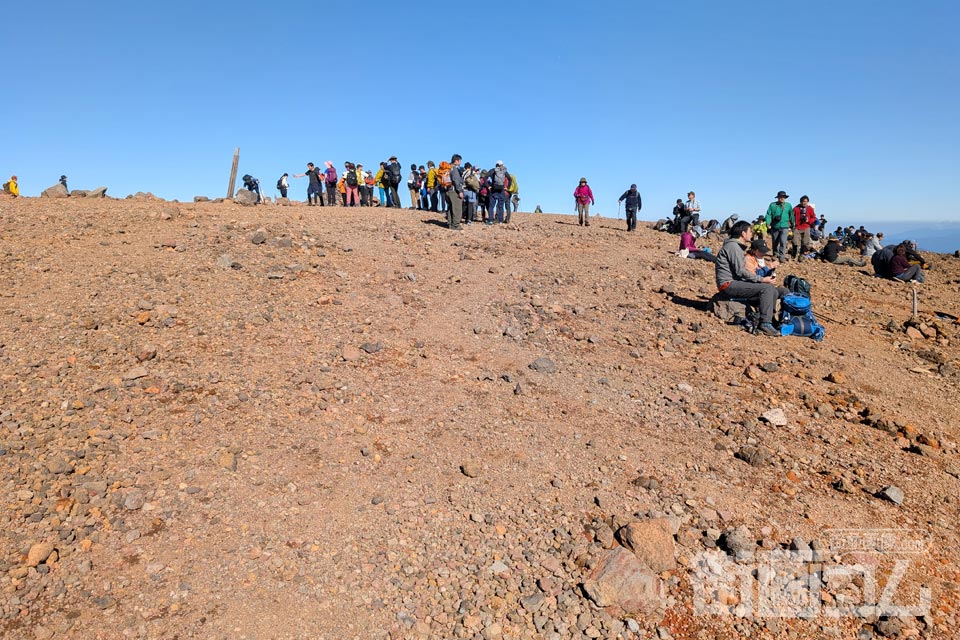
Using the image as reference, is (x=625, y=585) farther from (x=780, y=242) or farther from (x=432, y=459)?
(x=780, y=242)

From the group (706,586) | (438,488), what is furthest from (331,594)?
(706,586)

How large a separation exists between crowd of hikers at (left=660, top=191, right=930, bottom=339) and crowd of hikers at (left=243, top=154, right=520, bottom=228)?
5.64 meters

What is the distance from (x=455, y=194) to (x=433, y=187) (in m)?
4.18

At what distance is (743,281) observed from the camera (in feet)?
30.4

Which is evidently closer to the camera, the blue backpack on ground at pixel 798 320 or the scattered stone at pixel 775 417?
the scattered stone at pixel 775 417

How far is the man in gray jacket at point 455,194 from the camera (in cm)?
1423

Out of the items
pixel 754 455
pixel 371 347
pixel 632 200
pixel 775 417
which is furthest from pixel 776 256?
pixel 371 347

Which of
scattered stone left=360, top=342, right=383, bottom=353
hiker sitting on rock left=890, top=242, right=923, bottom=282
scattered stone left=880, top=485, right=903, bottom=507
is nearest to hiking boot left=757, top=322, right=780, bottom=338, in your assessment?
scattered stone left=880, top=485, right=903, bottom=507

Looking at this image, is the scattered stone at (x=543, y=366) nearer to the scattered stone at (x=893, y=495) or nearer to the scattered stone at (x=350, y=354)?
the scattered stone at (x=350, y=354)

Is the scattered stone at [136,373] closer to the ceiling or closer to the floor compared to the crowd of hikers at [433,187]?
closer to the floor

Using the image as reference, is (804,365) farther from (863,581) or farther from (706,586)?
(706,586)

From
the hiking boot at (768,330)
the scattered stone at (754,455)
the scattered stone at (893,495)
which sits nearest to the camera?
the scattered stone at (893,495)

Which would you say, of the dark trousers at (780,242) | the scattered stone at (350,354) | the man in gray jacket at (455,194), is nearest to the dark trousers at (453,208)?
the man in gray jacket at (455,194)

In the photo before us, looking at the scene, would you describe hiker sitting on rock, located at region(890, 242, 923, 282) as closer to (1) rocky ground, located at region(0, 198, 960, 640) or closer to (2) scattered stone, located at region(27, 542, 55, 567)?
(1) rocky ground, located at region(0, 198, 960, 640)
